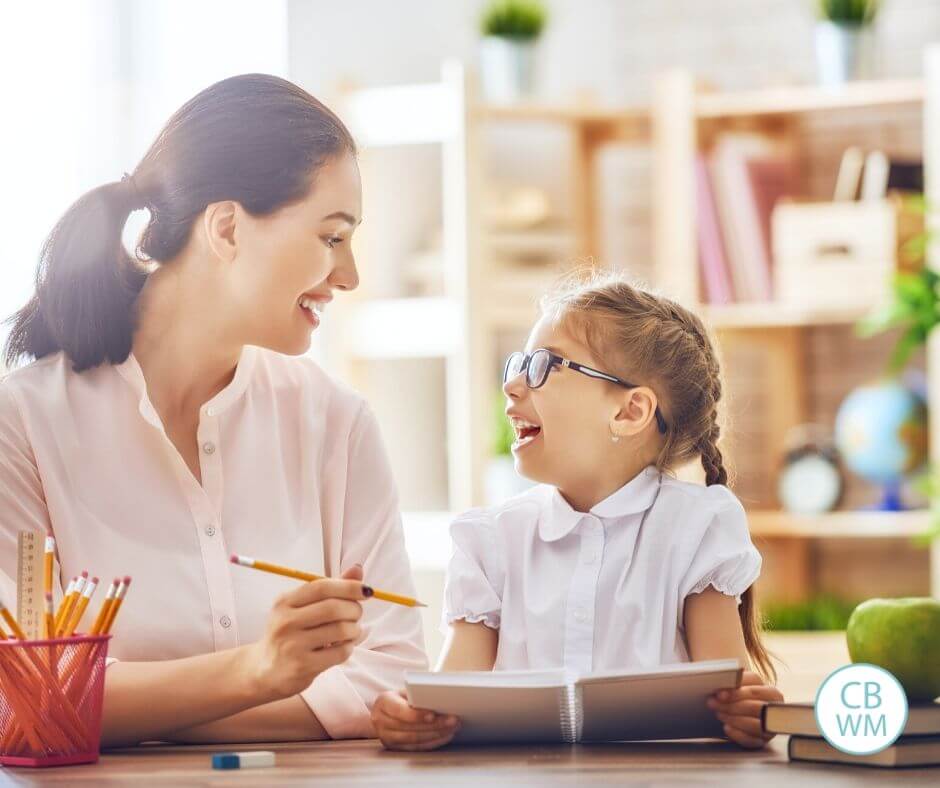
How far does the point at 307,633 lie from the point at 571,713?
0.25 m

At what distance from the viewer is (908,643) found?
1.28 metres

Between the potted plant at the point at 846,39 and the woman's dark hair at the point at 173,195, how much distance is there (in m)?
2.47

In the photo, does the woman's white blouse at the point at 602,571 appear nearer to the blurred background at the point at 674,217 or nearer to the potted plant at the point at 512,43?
the blurred background at the point at 674,217

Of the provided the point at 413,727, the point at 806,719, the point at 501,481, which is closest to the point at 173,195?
the point at 413,727

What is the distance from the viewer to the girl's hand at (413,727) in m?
1.32

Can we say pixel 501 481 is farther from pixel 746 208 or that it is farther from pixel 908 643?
pixel 908 643

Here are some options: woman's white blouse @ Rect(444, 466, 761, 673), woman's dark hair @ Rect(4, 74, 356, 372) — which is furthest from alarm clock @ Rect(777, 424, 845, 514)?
woman's dark hair @ Rect(4, 74, 356, 372)

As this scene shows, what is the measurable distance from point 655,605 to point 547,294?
44 cm

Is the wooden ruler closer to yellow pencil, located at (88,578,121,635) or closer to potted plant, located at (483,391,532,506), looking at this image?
yellow pencil, located at (88,578,121,635)

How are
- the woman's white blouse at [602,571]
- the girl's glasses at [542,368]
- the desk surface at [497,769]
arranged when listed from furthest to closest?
1. the girl's glasses at [542,368]
2. the woman's white blouse at [602,571]
3. the desk surface at [497,769]

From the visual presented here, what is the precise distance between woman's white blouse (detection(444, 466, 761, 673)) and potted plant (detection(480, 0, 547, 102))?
2504 millimetres

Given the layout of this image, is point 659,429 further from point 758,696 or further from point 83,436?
point 83,436

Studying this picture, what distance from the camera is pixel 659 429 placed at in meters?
1.67

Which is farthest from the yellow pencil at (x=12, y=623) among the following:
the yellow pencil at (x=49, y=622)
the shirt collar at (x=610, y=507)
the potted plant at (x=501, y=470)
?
the potted plant at (x=501, y=470)
